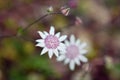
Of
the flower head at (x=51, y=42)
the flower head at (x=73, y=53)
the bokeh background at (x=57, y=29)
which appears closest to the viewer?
the flower head at (x=51, y=42)

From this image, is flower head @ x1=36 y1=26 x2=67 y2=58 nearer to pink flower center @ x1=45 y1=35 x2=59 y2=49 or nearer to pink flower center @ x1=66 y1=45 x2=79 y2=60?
pink flower center @ x1=45 y1=35 x2=59 y2=49

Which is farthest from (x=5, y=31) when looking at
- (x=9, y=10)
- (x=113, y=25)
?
(x=113, y=25)

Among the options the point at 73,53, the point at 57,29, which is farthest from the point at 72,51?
the point at 57,29

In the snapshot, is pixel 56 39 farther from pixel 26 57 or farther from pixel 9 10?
pixel 9 10

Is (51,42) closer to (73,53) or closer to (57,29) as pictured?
(73,53)

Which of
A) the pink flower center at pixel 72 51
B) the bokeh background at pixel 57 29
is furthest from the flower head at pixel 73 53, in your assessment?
the bokeh background at pixel 57 29

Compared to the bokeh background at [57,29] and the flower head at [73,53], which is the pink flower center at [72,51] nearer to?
the flower head at [73,53]
